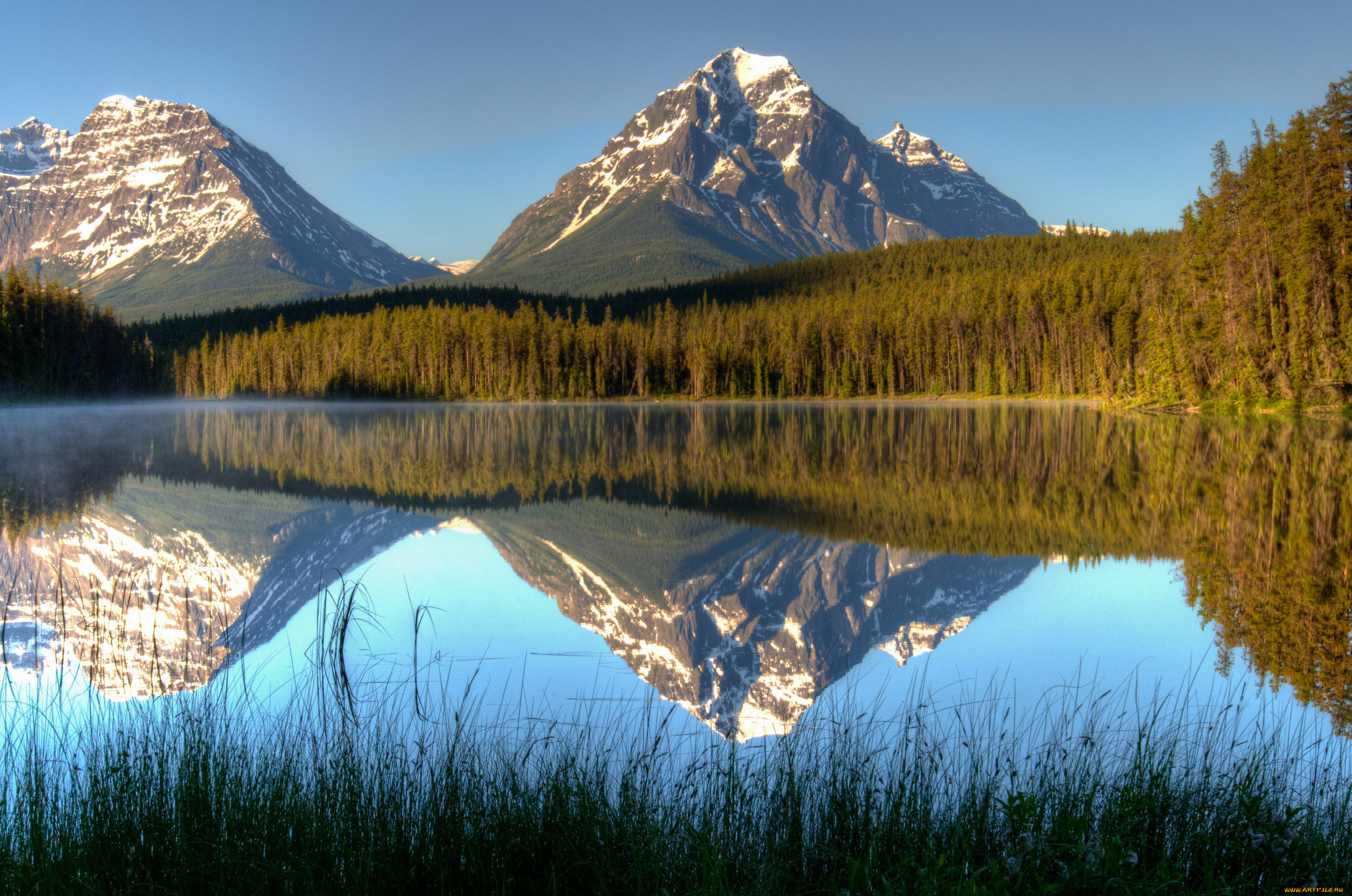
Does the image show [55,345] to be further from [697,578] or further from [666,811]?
[666,811]

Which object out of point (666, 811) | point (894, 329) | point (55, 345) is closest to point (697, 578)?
point (666, 811)

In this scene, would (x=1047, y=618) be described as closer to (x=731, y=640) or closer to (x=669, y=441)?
(x=731, y=640)

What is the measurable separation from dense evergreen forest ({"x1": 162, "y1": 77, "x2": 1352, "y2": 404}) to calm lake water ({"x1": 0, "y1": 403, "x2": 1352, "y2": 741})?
21930mm

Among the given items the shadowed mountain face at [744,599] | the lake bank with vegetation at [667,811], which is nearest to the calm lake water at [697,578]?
the shadowed mountain face at [744,599]

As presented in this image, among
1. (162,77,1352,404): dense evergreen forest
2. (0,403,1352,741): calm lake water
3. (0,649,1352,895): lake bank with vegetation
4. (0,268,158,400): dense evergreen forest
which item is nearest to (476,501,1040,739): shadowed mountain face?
(0,403,1352,741): calm lake water

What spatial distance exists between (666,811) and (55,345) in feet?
339

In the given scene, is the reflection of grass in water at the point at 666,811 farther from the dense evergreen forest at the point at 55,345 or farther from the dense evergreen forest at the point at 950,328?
the dense evergreen forest at the point at 55,345

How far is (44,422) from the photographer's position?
48000mm

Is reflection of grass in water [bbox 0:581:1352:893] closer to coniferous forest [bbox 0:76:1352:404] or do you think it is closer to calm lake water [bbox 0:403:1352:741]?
calm lake water [bbox 0:403:1352:741]

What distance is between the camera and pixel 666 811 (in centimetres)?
439

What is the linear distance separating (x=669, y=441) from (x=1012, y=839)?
30.6 m

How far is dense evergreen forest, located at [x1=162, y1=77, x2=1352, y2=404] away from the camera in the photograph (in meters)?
41.8

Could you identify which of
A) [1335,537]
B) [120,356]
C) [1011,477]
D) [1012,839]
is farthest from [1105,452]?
[120,356]

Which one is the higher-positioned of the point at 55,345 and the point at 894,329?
the point at 894,329
